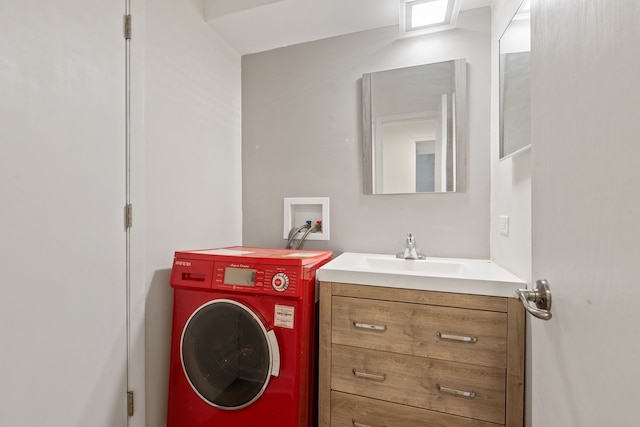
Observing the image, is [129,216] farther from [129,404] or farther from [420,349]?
[420,349]

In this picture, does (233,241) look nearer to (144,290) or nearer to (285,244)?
(285,244)

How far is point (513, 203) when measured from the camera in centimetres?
125

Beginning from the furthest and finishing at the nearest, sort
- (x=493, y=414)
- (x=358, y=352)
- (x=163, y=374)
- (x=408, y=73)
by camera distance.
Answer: (x=408, y=73)
(x=163, y=374)
(x=358, y=352)
(x=493, y=414)

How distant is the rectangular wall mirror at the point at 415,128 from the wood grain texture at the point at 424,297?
2.41 ft

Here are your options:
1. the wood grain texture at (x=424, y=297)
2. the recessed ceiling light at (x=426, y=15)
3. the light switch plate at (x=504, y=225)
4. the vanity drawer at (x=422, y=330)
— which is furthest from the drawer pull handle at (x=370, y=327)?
the recessed ceiling light at (x=426, y=15)

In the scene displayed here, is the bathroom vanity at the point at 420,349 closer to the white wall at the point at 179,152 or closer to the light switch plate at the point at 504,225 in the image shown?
the light switch plate at the point at 504,225

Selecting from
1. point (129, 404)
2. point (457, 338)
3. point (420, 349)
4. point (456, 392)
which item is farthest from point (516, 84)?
point (129, 404)

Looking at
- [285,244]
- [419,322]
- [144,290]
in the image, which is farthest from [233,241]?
[419,322]

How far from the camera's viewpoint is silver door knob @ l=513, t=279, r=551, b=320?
623 mm

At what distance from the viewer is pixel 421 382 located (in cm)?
115

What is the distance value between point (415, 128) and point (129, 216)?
1.60 m

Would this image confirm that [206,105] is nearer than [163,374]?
No

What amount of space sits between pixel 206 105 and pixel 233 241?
94 cm

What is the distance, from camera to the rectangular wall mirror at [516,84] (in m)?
1.09
